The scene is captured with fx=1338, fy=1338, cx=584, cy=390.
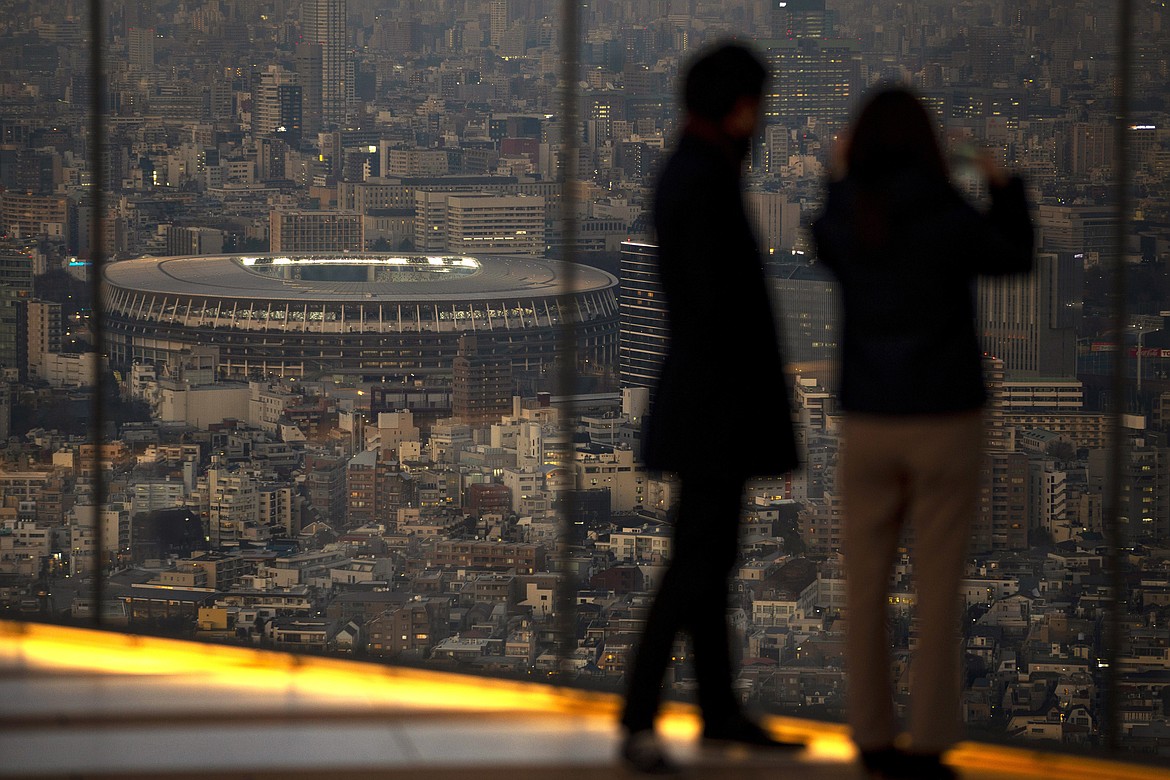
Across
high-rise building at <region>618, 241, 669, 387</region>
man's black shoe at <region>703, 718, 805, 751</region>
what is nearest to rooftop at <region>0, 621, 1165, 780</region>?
man's black shoe at <region>703, 718, 805, 751</region>

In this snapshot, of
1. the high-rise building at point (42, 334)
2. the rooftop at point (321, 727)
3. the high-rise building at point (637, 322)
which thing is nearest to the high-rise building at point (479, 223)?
the high-rise building at point (637, 322)

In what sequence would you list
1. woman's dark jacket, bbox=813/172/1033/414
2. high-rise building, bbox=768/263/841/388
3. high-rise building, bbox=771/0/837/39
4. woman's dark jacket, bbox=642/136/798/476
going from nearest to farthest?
woman's dark jacket, bbox=813/172/1033/414, woman's dark jacket, bbox=642/136/798/476, high-rise building, bbox=768/263/841/388, high-rise building, bbox=771/0/837/39

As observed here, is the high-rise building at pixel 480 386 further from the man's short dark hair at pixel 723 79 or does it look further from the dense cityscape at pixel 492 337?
the man's short dark hair at pixel 723 79

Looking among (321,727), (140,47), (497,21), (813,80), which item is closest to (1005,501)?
(813,80)

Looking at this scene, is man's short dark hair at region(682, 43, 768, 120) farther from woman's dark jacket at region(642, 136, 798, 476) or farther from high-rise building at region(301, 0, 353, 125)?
high-rise building at region(301, 0, 353, 125)

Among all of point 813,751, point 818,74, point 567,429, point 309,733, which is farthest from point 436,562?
point 818,74

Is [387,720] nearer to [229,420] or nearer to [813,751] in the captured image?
[813,751]
